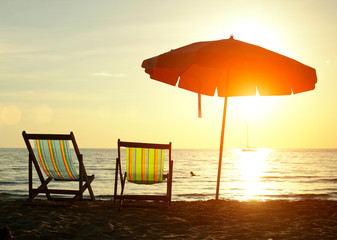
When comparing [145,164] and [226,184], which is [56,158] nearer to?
[145,164]

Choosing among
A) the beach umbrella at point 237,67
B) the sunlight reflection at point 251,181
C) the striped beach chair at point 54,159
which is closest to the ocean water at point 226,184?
the sunlight reflection at point 251,181

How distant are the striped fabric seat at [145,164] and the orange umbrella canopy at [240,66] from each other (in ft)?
3.75

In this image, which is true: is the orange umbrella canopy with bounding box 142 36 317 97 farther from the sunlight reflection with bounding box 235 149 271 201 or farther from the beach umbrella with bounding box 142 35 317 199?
the sunlight reflection with bounding box 235 149 271 201

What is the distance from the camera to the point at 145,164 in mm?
5531

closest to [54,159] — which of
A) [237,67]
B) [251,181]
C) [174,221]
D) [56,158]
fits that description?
[56,158]

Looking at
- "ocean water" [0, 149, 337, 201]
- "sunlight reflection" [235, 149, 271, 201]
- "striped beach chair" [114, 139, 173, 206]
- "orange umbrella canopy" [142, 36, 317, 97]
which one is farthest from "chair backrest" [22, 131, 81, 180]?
"sunlight reflection" [235, 149, 271, 201]

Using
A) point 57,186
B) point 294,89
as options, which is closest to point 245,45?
point 294,89

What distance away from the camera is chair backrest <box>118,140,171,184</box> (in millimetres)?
5344

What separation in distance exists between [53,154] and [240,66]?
2866 mm

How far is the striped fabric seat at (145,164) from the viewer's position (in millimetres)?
5461

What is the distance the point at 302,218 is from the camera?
4.95 meters

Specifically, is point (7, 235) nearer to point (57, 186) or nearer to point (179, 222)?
point (179, 222)

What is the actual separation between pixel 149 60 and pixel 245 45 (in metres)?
1.26

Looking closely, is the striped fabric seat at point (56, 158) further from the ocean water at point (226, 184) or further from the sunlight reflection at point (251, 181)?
the sunlight reflection at point (251, 181)
